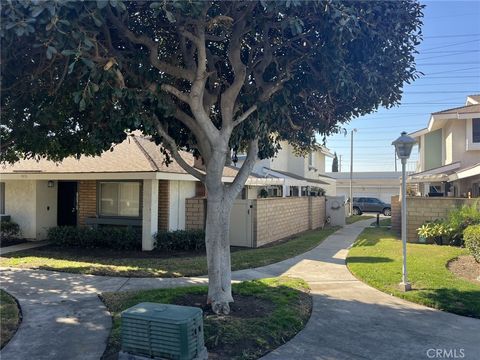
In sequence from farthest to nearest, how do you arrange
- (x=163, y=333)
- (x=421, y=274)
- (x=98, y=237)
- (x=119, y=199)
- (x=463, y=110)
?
1. (x=463, y=110)
2. (x=119, y=199)
3. (x=98, y=237)
4. (x=421, y=274)
5. (x=163, y=333)

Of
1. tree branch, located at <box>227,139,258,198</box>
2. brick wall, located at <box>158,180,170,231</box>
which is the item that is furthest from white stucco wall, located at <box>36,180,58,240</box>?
tree branch, located at <box>227,139,258,198</box>

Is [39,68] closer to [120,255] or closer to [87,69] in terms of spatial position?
[87,69]

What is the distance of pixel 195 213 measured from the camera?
15219mm

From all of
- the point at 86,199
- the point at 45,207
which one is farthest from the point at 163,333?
the point at 45,207

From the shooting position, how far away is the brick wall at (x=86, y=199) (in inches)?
607

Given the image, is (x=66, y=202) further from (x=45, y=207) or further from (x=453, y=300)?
(x=453, y=300)

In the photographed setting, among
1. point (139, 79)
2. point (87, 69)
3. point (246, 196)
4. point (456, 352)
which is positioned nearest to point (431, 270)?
point (456, 352)

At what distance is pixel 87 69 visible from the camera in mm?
5582

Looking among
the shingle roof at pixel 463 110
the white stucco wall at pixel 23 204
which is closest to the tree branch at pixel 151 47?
the white stucco wall at pixel 23 204

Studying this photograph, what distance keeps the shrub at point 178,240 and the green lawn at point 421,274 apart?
15.6 ft

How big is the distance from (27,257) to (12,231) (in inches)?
168

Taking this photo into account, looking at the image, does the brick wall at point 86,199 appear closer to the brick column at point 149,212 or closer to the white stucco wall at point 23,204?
the white stucco wall at point 23,204

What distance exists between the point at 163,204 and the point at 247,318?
8490mm

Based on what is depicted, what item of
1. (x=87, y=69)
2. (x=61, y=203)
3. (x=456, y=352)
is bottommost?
(x=456, y=352)
